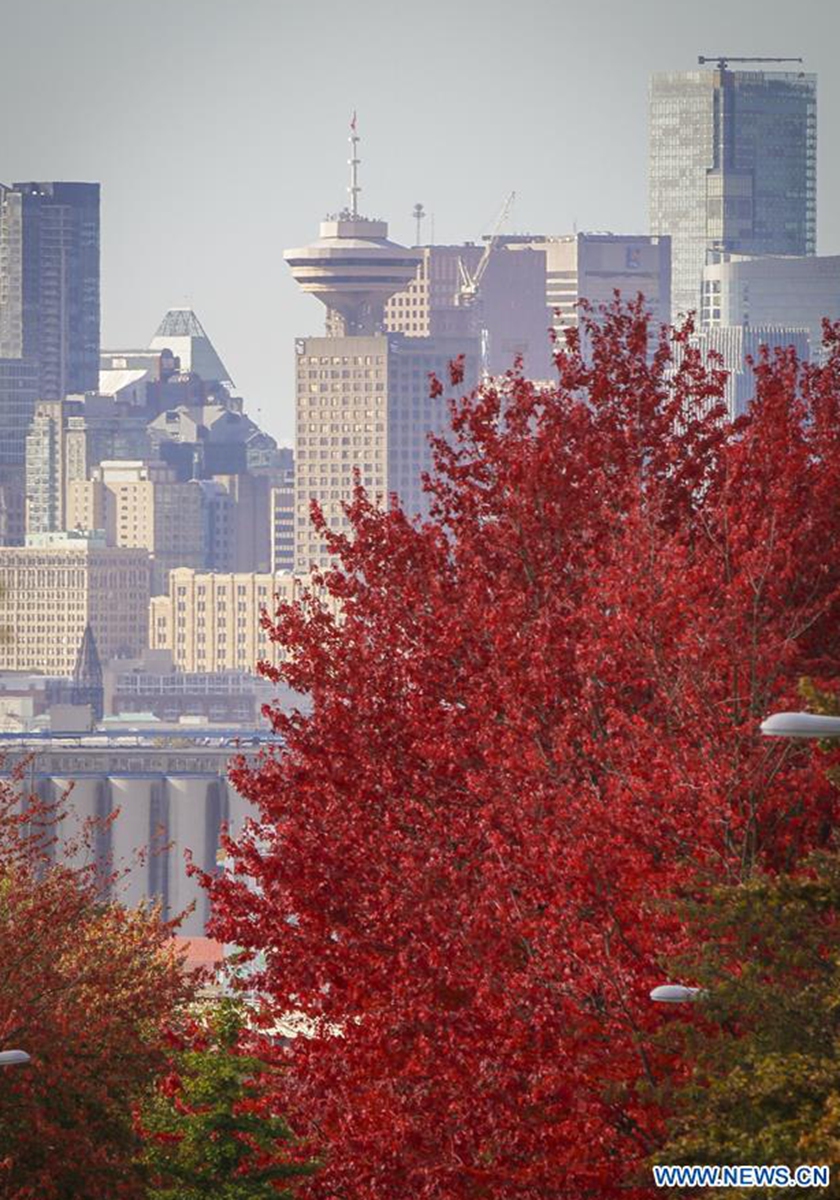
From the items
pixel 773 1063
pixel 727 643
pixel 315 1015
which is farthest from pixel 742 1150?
pixel 315 1015

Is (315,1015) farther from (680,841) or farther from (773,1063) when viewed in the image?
(773,1063)

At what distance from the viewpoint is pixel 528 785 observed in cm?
3195

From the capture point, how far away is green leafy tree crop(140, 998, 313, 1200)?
111ft

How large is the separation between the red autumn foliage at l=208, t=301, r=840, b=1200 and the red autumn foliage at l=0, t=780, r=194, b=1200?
1.95 meters

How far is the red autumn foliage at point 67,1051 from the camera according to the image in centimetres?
3531

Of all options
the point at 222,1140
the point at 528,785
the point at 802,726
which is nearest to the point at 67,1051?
the point at 222,1140

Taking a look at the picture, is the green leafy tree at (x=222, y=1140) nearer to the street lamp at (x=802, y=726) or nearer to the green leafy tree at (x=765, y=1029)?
the green leafy tree at (x=765, y=1029)

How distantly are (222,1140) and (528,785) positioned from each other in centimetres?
465

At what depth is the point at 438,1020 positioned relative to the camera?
104 feet

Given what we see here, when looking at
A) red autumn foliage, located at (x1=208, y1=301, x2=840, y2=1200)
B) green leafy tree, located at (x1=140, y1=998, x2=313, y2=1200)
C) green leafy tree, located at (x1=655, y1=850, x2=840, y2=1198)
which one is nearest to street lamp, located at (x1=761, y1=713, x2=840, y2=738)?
green leafy tree, located at (x1=655, y1=850, x2=840, y2=1198)

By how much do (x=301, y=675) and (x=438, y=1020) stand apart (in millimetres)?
5313

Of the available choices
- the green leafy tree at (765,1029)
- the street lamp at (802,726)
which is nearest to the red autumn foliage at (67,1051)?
the green leafy tree at (765,1029)

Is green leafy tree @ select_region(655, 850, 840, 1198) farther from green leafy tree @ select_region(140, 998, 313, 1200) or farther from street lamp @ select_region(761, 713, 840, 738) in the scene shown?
green leafy tree @ select_region(140, 998, 313, 1200)

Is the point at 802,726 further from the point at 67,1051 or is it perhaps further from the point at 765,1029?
the point at 67,1051
